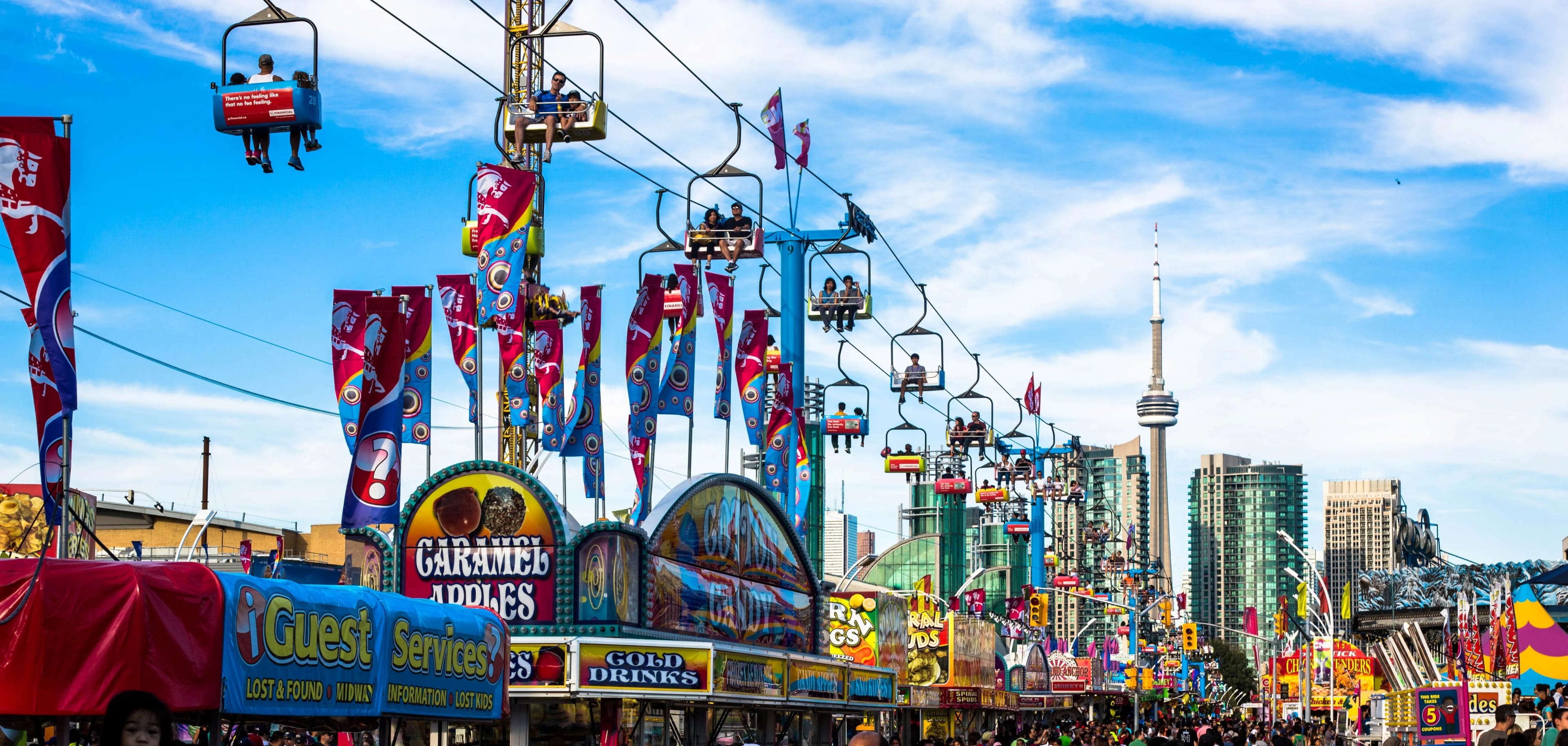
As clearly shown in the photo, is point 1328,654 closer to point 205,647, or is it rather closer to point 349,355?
point 349,355

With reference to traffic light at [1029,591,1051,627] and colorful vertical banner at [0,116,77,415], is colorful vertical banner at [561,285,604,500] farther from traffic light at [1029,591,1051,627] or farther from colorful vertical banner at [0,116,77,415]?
traffic light at [1029,591,1051,627]

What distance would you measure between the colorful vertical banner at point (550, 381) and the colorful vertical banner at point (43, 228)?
43.3 feet

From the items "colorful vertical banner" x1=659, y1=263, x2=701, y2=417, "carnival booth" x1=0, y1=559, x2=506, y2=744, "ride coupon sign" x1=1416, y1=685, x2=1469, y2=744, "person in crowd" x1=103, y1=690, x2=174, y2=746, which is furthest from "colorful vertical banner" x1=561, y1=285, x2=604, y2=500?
"person in crowd" x1=103, y1=690, x2=174, y2=746

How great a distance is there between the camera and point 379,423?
21.6m

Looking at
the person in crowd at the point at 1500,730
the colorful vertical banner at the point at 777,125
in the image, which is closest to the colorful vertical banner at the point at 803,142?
the colorful vertical banner at the point at 777,125

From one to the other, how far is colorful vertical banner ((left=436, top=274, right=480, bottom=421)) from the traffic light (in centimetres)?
4401

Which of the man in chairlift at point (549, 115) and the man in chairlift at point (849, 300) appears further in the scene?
the man in chairlift at point (849, 300)

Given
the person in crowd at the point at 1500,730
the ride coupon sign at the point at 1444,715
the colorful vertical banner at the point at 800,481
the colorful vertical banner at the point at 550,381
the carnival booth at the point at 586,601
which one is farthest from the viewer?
the colorful vertical banner at the point at 800,481

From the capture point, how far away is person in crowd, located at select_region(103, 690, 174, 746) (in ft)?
19.1

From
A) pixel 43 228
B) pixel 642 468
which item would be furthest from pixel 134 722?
pixel 642 468

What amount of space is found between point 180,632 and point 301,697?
1627mm

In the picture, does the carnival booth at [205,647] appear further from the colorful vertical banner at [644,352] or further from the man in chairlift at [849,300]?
the man in chairlift at [849,300]

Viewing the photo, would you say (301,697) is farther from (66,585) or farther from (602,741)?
(602,741)

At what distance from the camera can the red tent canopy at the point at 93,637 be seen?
978 centimetres
